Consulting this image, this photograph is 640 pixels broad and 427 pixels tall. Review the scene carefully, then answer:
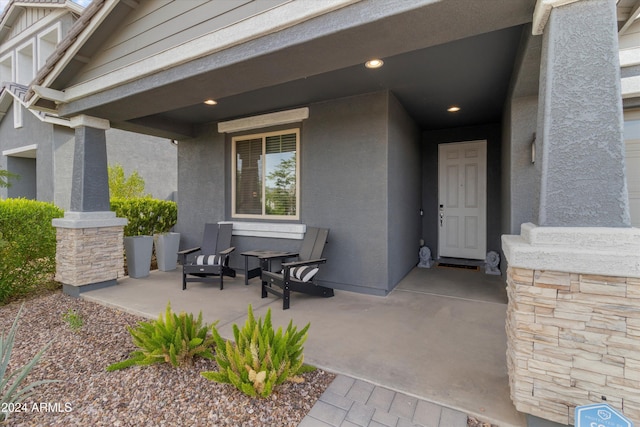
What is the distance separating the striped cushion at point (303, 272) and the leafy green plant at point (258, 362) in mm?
1710

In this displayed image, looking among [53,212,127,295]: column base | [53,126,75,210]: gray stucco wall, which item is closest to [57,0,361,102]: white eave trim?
[53,212,127,295]: column base

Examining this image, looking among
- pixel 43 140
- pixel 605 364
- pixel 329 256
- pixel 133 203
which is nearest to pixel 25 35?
pixel 43 140

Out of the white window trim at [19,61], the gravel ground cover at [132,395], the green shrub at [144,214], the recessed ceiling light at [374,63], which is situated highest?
the white window trim at [19,61]

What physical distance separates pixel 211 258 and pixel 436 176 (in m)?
4.66

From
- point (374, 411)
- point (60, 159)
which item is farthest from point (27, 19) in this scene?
point (374, 411)

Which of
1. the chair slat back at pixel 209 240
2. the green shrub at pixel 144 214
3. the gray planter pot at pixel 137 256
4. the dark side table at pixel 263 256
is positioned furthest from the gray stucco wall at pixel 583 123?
the green shrub at pixel 144 214

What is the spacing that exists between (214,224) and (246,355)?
3717mm

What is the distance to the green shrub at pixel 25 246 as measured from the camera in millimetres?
3838

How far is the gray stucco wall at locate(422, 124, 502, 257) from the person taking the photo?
5.55 meters

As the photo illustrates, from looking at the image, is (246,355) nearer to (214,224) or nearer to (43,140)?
(214,224)

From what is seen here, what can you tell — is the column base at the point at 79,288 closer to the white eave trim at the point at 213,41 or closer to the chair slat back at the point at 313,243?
the white eave trim at the point at 213,41

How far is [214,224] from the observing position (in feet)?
17.2

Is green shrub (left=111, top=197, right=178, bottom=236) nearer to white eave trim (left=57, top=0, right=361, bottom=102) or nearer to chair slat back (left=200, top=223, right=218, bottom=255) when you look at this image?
chair slat back (left=200, top=223, right=218, bottom=255)

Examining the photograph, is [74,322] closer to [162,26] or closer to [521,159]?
[162,26]
